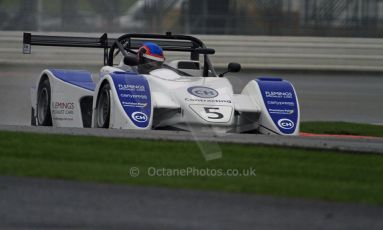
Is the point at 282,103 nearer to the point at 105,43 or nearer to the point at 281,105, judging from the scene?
the point at 281,105

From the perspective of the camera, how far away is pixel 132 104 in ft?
31.8

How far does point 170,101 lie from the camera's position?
32.9ft

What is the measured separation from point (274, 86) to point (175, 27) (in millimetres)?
8685

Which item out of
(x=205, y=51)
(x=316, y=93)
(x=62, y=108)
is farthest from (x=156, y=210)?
(x=316, y=93)

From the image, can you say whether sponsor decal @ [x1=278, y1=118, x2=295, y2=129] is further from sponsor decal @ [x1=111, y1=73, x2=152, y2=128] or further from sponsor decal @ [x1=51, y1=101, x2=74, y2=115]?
sponsor decal @ [x1=51, y1=101, x2=74, y2=115]

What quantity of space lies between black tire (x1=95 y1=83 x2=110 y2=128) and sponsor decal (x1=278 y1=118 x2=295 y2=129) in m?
1.80

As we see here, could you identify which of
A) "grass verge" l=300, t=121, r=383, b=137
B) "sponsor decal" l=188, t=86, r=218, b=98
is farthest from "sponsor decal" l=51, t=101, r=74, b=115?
"grass verge" l=300, t=121, r=383, b=137

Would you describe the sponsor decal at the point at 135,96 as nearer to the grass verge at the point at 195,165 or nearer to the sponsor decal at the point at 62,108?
the grass verge at the point at 195,165

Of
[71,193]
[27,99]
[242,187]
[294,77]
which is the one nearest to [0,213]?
[71,193]

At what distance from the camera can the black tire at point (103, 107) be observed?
33.3ft

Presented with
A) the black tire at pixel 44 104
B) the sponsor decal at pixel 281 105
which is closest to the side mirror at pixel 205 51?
the sponsor decal at pixel 281 105

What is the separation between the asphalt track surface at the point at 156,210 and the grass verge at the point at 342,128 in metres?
5.97

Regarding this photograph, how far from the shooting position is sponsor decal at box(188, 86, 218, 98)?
1011 cm

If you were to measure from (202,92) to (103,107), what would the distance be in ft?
3.56
